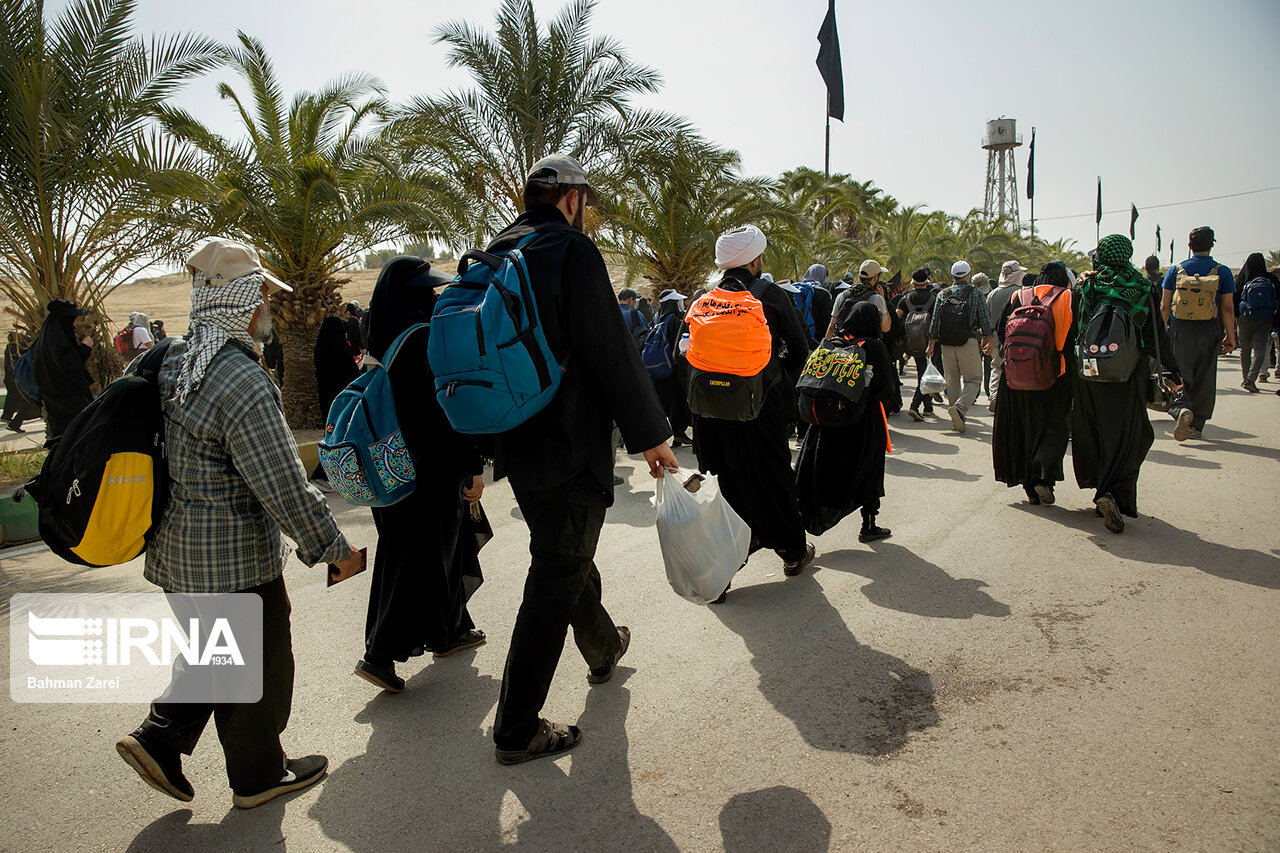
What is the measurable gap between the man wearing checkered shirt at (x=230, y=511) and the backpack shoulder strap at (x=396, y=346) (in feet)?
1.89

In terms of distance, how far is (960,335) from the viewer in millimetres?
9633

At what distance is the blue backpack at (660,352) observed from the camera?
8750mm

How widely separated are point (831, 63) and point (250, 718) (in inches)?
773

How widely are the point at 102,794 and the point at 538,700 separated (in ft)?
5.24

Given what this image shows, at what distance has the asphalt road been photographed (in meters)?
2.63

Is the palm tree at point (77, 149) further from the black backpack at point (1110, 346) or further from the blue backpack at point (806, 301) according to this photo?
the black backpack at point (1110, 346)

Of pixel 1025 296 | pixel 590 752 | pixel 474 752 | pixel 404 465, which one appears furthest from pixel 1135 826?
pixel 1025 296

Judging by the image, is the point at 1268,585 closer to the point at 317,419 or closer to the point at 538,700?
the point at 538,700

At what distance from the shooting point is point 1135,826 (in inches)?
98.0

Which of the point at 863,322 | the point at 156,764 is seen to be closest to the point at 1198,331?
the point at 863,322

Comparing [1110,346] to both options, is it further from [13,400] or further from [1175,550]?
[13,400]

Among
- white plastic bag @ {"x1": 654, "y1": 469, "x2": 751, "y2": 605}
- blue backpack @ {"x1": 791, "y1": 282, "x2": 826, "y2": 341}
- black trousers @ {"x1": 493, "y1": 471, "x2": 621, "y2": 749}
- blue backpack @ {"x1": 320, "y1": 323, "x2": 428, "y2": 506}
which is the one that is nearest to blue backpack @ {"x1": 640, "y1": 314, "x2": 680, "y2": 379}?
blue backpack @ {"x1": 791, "y1": 282, "x2": 826, "y2": 341}

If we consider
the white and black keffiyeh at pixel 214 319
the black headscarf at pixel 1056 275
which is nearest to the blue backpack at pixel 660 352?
the black headscarf at pixel 1056 275

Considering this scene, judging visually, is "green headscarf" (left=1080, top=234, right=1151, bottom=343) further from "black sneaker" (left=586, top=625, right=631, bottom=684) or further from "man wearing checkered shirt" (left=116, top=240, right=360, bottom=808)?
"man wearing checkered shirt" (left=116, top=240, right=360, bottom=808)
